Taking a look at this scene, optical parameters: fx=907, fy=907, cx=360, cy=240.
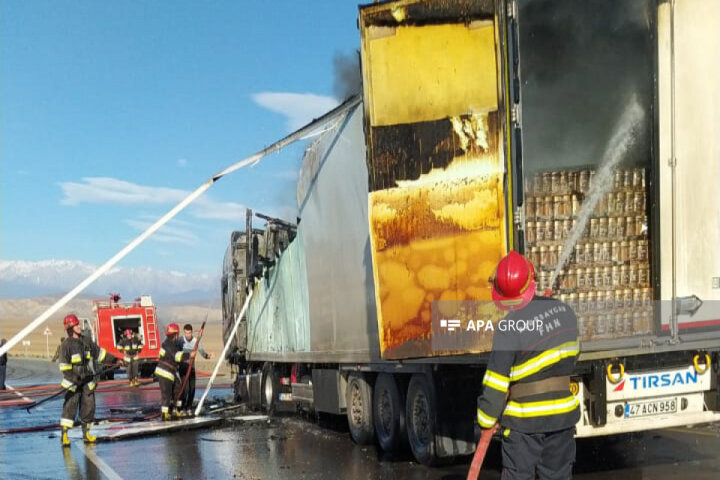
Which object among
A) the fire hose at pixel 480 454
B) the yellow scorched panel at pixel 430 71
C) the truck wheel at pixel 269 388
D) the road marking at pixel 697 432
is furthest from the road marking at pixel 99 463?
the road marking at pixel 697 432

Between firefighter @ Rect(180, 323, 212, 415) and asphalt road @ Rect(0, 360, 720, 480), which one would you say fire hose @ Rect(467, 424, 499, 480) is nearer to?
asphalt road @ Rect(0, 360, 720, 480)

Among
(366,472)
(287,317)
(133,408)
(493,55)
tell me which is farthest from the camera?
(133,408)

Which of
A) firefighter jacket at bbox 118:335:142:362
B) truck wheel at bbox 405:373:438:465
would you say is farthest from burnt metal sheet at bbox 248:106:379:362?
firefighter jacket at bbox 118:335:142:362

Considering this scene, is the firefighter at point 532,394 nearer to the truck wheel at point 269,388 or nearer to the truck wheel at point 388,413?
the truck wheel at point 388,413

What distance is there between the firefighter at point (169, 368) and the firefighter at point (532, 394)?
1027 centimetres

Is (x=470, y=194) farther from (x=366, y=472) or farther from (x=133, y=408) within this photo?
(x=133, y=408)

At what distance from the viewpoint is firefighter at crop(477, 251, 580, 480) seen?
474 centimetres

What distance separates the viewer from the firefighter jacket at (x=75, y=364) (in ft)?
39.8

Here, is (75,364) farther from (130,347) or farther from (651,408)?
(130,347)

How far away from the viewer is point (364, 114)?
7633 millimetres

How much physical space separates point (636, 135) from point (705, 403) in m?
2.45

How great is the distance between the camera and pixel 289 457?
32.8ft

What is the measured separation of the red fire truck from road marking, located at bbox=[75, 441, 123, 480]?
19.5 meters

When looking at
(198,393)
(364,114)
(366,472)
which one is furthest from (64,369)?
(198,393)
